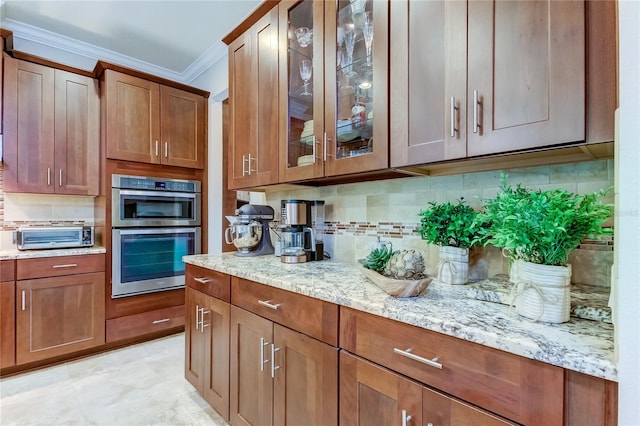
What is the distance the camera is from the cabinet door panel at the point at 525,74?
82cm

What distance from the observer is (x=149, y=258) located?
2824mm

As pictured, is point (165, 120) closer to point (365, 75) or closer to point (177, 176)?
point (177, 176)

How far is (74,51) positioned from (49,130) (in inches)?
36.2

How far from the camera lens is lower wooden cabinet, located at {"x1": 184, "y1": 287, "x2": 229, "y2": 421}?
1.61 metres

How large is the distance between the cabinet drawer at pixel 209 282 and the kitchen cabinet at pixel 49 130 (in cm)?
152

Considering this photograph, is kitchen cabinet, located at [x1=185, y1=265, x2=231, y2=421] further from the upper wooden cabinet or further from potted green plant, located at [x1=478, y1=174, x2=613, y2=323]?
the upper wooden cabinet

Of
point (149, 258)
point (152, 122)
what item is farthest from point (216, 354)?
point (152, 122)

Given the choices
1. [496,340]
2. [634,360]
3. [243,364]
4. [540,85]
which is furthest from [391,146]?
[243,364]

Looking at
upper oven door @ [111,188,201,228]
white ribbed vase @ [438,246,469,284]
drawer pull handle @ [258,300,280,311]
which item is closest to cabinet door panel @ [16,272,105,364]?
upper oven door @ [111,188,201,228]

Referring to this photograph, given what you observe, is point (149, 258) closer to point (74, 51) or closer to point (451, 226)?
point (74, 51)

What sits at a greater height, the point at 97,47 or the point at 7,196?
the point at 97,47

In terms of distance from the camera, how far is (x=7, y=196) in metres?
2.59

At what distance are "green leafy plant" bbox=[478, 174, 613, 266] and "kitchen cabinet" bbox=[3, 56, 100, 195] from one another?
10.3ft

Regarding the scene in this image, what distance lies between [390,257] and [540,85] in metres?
0.70
